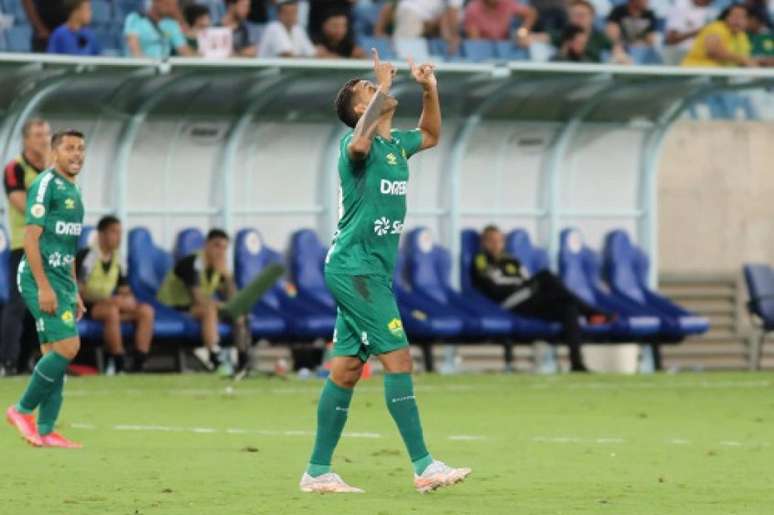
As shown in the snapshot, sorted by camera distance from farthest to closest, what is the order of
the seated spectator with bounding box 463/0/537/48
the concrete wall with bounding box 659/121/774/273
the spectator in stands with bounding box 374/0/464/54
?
the concrete wall with bounding box 659/121/774/273
the seated spectator with bounding box 463/0/537/48
the spectator in stands with bounding box 374/0/464/54

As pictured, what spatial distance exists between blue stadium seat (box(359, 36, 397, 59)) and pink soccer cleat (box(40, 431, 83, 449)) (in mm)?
11886

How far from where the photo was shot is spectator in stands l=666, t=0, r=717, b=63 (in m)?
27.0

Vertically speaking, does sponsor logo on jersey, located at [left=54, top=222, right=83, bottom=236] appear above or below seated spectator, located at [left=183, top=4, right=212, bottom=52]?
below

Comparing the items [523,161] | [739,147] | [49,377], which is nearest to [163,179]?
[523,161]

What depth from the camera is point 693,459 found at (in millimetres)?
12508

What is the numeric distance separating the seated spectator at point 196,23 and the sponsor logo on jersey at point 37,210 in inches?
364

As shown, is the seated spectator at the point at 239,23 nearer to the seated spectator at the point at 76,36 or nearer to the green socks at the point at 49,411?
the seated spectator at the point at 76,36

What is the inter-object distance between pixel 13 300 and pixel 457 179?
20.3ft

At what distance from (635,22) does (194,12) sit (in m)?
6.95

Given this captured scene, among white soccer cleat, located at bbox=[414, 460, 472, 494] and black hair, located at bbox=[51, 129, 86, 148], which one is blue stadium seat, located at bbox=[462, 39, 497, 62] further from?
white soccer cleat, located at bbox=[414, 460, 472, 494]

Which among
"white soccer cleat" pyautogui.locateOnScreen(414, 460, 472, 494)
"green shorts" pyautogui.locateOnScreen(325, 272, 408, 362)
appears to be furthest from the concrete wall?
"white soccer cleat" pyautogui.locateOnScreen(414, 460, 472, 494)

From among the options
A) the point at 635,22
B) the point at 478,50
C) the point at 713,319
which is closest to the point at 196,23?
the point at 478,50

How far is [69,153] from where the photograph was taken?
13.1 m

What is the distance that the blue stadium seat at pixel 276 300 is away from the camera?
21.8 meters
